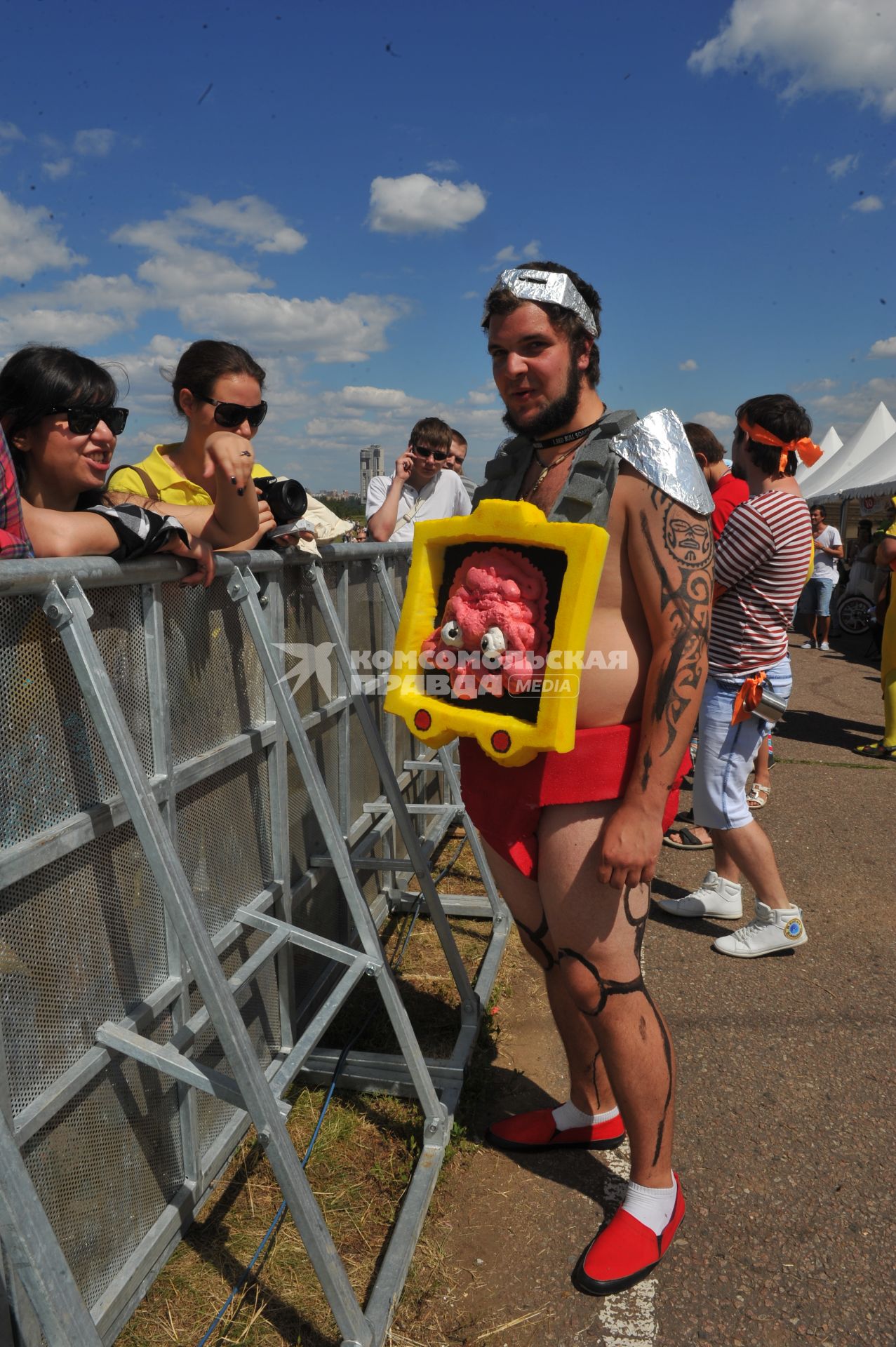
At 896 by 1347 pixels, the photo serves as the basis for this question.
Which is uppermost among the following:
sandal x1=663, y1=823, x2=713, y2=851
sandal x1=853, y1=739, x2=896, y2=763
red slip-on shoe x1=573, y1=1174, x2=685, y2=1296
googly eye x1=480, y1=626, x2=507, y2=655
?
googly eye x1=480, y1=626, x2=507, y2=655

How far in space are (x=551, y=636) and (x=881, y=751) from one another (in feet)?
21.0

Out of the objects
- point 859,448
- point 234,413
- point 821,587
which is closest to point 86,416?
point 234,413

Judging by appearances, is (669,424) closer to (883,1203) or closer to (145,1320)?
(883,1203)

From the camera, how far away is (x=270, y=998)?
281 cm

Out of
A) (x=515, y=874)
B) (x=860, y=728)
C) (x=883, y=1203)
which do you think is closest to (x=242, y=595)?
(x=515, y=874)

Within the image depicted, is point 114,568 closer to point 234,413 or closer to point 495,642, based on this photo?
point 495,642

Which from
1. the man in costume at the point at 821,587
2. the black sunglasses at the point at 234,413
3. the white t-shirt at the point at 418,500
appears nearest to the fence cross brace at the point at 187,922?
the black sunglasses at the point at 234,413

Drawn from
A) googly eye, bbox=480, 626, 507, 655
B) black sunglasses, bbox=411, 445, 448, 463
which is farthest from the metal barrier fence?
black sunglasses, bbox=411, 445, 448, 463

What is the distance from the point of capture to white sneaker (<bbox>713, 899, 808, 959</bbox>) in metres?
3.84

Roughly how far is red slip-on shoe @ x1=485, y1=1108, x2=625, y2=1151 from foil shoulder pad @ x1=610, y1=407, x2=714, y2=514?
1.83 m

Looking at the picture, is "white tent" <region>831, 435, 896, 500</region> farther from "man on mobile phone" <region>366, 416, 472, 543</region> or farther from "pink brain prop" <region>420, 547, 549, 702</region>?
"pink brain prop" <region>420, 547, 549, 702</region>

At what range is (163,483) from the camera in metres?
2.61

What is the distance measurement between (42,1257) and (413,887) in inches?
128

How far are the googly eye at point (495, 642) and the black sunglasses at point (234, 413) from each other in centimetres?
112
